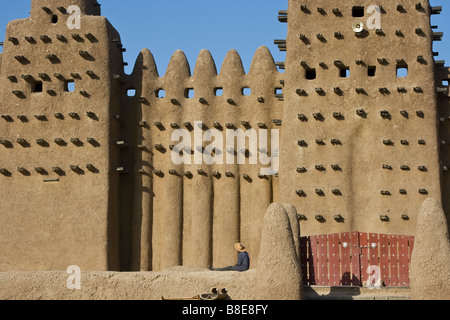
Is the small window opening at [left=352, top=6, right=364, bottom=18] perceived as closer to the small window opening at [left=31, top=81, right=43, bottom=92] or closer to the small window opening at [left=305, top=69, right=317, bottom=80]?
the small window opening at [left=305, top=69, right=317, bottom=80]

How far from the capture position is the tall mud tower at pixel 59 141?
2245 cm

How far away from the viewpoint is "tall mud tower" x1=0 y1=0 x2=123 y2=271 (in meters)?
22.5

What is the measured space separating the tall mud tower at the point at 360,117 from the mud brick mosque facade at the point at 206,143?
0.11 ft

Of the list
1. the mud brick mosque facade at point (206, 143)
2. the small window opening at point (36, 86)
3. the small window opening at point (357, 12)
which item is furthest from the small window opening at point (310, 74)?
the small window opening at point (36, 86)

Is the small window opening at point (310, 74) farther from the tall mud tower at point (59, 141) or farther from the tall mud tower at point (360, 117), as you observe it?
the tall mud tower at point (59, 141)

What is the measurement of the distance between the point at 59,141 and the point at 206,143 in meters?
3.84

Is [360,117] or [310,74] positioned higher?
[310,74]

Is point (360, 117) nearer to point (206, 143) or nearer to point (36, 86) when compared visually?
point (206, 143)

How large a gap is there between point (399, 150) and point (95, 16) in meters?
A: 8.75

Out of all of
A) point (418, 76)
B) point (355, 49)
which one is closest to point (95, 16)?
point (355, 49)

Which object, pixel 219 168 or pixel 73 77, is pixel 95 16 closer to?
pixel 73 77

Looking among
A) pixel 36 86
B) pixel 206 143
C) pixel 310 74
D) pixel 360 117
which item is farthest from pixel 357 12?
pixel 36 86

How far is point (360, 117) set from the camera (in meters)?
Answer: 21.6

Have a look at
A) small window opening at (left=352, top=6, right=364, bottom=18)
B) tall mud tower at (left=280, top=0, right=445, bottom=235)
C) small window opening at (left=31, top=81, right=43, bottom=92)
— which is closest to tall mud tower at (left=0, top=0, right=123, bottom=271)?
small window opening at (left=31, top=81, right=43, bottom=92)
